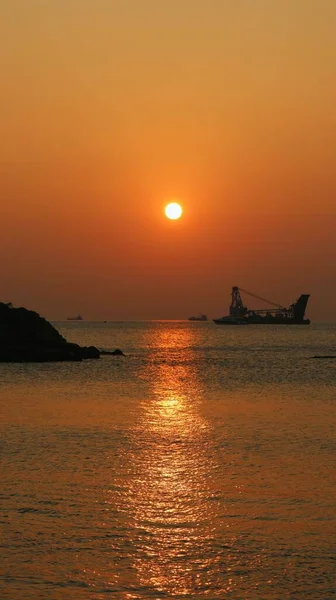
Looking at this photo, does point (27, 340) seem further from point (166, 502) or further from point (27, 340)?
point (166, 502)

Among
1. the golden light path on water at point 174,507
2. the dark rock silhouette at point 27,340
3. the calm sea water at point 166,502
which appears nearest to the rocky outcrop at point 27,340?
the dark rock silhouette at point 27,340

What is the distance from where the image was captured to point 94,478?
81.8 ft

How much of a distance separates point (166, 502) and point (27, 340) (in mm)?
83425

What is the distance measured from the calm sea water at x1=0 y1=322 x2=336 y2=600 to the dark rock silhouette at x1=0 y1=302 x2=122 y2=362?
49979 mm

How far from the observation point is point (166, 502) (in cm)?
2152

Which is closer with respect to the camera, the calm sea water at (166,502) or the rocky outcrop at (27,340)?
the calm sea water at (166,502)

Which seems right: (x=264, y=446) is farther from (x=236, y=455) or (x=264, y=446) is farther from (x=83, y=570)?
(x=83, y=570)

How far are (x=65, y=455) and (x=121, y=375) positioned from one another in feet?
171

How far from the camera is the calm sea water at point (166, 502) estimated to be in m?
15.0

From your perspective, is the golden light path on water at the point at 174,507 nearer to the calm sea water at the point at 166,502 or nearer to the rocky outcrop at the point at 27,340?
the calm sea water at the point at 166,502

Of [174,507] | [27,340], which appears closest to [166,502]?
[174,507]

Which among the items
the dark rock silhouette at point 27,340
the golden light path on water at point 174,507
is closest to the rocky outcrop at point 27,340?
the dark rock silhouette at point 27,340

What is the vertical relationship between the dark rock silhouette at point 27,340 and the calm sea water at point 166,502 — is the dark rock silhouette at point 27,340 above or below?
above

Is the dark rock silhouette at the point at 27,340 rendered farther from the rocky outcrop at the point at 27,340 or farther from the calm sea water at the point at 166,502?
the calm sea water at the point at 166,502
